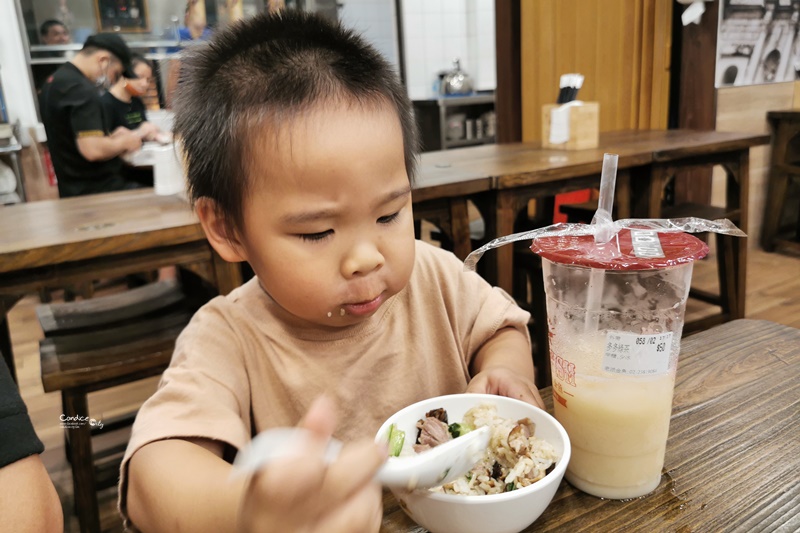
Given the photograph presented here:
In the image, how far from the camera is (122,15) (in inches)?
204

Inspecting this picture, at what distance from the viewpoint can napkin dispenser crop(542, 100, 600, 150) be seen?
8.55ft

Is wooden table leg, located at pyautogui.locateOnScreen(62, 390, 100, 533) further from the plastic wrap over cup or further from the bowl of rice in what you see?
the plastic wrap over cup

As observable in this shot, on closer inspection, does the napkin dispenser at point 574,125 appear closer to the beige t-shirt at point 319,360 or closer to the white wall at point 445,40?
the beige t-shirt at point 319,360

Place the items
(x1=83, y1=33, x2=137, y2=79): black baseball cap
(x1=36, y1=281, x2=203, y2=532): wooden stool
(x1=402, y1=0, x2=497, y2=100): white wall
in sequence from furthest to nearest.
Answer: (x1=402, y1=0, x2=497, y2=100): white wall < (x1=83, y1=33, x2=137, y2=79): black baseball cap < (x1=36, y1=281, x2=203, y2=532): wooden stool

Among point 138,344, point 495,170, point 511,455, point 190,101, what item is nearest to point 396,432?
point 511,455

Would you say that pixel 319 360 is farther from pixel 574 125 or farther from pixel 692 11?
pixel 692 11

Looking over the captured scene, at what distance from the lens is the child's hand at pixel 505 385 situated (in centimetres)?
Answer: 82

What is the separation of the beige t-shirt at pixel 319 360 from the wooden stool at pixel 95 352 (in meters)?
0.85

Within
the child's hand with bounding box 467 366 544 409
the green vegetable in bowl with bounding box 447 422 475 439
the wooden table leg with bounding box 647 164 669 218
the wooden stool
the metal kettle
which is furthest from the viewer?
the metal kettle

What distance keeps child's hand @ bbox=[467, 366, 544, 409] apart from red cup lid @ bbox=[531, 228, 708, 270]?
27 centimetres

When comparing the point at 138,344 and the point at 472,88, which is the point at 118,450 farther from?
the point at 472,88

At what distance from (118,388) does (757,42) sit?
412 centimetres

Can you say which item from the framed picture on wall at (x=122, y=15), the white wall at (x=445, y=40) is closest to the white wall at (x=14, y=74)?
the framed picture on wall at (x=122, y=15)

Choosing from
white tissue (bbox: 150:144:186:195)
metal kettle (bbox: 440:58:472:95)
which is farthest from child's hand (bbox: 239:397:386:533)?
metal kettle (bbox: 440:58:472:95)
